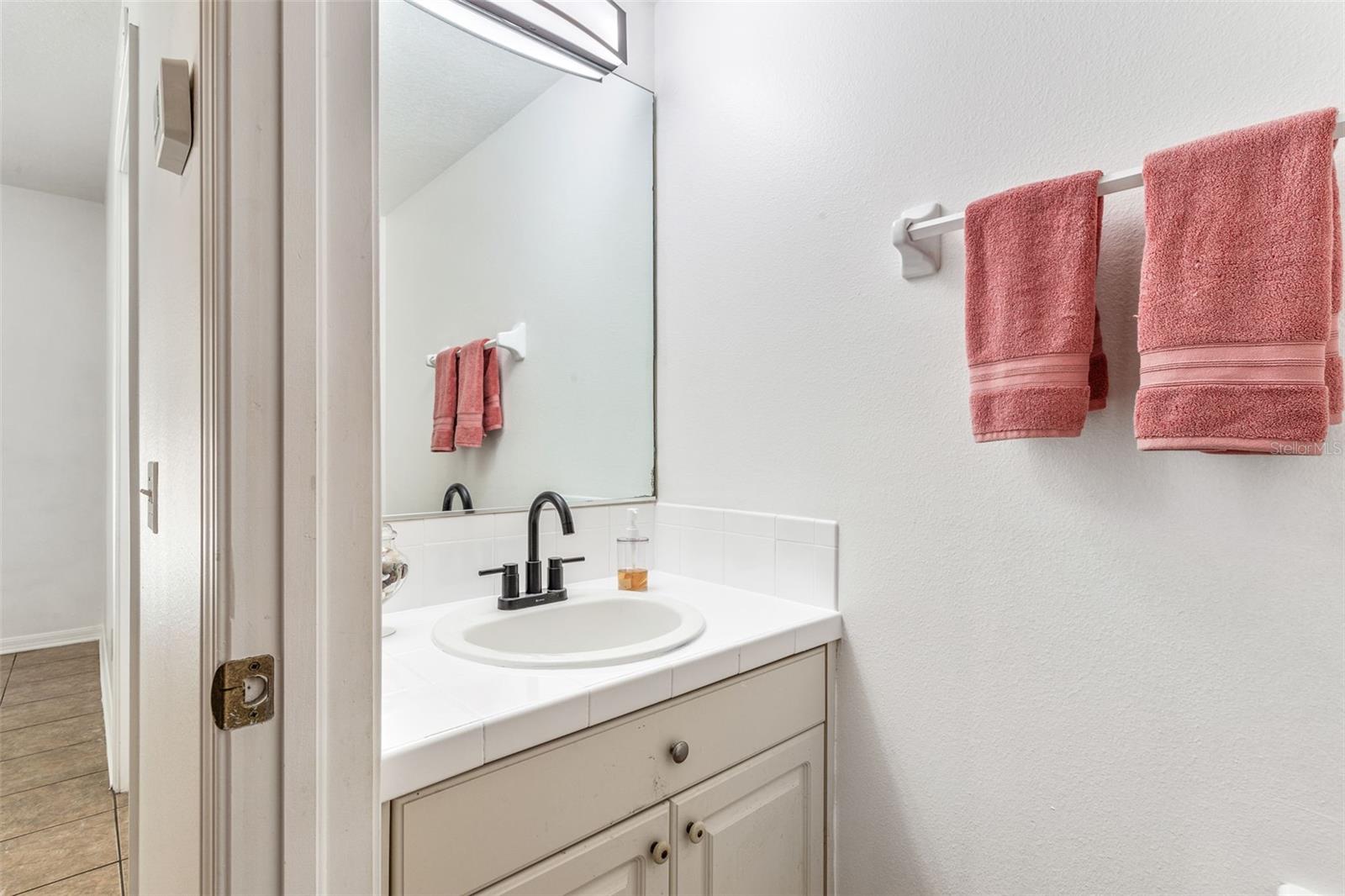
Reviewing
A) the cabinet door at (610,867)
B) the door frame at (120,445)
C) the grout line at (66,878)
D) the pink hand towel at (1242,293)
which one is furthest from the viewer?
the door frame at (120,445)

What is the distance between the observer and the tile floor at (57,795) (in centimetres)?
161

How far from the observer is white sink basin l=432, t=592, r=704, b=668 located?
3.70 ft

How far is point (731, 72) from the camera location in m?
1.48

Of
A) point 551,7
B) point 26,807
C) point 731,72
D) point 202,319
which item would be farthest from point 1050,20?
point 26,807

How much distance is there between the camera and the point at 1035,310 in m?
0.91

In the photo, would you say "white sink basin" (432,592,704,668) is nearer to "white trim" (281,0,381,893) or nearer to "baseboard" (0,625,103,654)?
"white trim" (281,0,381,893)

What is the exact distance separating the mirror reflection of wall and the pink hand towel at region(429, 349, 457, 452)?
2 centimetres

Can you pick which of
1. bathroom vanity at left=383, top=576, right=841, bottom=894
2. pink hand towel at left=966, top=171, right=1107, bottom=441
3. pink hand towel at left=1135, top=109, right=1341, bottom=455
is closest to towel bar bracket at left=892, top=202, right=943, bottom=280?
pink hand towel at left=966, top=171, right=1107, bottom=441

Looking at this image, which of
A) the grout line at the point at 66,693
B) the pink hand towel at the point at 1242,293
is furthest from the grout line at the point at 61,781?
the pink hand towel at the point at 1242,293

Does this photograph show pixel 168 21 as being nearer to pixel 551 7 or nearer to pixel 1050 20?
pixel 551 7

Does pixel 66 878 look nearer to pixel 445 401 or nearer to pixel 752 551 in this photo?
pixel 445 401

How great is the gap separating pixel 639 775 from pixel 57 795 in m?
2.16

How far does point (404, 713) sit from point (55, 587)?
13.3 feet

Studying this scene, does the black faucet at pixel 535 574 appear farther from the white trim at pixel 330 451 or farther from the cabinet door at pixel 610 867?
the white trim at pixel 330 451
